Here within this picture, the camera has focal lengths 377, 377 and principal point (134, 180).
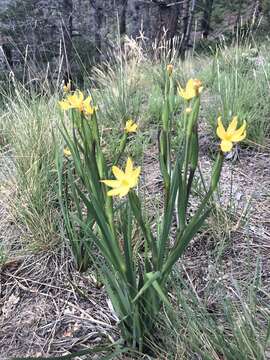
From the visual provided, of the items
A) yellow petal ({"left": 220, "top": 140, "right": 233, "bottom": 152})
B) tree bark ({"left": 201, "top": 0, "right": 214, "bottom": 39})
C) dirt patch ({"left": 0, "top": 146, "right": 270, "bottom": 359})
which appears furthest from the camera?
tree bark ({"left": 201, "top": 0, "right": 214, "bottom": 39})

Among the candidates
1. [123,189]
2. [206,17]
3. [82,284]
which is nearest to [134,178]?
[123,189]

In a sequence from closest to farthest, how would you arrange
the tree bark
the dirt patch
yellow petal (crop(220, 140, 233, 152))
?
yellow petal (crop(220, 140, 233, 152)), the dirt patch, the tree bark

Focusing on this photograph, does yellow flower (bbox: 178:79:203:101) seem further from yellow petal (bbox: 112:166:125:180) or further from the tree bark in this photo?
the tree bark

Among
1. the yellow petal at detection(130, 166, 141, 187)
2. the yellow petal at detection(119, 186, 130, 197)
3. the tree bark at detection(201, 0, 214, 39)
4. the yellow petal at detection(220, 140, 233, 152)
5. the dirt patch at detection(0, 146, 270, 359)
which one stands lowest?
the tree bark at detection(201, 0, 214, 39)

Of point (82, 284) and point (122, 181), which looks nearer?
point (122, 181)

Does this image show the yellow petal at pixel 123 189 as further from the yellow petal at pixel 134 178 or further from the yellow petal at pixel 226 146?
the yellow petal at pixel 226 146

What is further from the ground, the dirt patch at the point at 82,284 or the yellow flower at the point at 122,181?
the yellow flower at the point at 122,181

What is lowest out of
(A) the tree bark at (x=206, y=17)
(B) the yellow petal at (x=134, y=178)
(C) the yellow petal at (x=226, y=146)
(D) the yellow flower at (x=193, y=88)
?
(A) the tree bark at (x=206, y=17)

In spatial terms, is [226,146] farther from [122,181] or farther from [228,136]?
[122,181]

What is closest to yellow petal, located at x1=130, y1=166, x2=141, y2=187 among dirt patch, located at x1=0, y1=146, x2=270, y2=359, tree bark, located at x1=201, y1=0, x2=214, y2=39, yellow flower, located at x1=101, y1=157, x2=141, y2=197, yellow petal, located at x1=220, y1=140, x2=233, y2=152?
yellow flower, located at x1=101, y1=157, x2=141, y2=197

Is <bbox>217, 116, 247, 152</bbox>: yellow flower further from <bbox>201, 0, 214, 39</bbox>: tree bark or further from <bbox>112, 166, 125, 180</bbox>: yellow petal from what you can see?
<bbox>201, 0, 214, 39</bbox>: tree bark

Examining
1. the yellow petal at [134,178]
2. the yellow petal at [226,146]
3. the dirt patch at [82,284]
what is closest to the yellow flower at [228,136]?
the yellow petal at [226,146]

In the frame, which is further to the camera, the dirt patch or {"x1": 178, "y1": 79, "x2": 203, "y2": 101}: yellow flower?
the dirt patch

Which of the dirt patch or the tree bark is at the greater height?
the dirt patch
